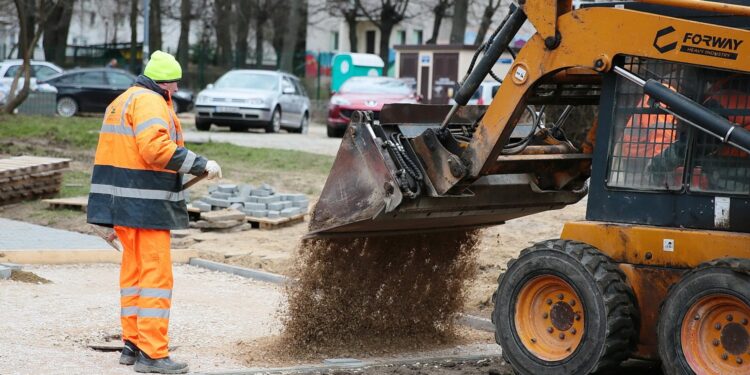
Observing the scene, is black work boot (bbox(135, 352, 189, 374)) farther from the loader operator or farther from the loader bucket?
the loader bucket

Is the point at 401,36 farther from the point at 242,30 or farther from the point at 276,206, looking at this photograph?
the point at 276,206

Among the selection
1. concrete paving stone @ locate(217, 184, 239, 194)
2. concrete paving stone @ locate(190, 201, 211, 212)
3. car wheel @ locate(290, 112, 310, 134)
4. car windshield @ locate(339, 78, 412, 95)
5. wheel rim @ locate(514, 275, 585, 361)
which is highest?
car windshield @ locate(339, 78, 412, 95)

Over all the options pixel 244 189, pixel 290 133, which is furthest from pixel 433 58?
pixel 244 189

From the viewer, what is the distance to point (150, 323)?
675 centimetres

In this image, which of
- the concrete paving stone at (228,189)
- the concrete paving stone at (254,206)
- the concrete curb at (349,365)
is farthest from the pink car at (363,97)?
the concrete curb at (349,365)

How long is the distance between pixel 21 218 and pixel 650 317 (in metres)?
8.74

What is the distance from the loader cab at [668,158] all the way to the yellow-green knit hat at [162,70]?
102 inches

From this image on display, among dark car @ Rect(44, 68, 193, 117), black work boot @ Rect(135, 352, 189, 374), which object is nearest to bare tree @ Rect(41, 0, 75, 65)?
dark car @ Rect(44, 68, 193, 117)

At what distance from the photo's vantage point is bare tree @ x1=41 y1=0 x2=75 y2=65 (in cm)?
5032

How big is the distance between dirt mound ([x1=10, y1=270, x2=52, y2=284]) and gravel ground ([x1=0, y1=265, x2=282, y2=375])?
0.10 metres

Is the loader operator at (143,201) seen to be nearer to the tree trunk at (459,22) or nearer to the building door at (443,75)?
the building door at (443,75)

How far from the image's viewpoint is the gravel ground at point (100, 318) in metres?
6.87

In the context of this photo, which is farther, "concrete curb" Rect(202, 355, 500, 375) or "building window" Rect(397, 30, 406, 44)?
"building window" Rect(397, 30, 406, 44)

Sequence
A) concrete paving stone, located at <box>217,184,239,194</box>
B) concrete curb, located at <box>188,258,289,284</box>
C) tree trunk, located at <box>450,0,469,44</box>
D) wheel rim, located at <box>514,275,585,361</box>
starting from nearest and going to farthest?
wheel rim, located at <box>514,275,585,361</box> → concrete curb, located at <box>188,258,289,284</box> → concrete paving stone, located at <box>217,184,239,194</box> → tree trunk, located at <box>450,0,469,44</box>
